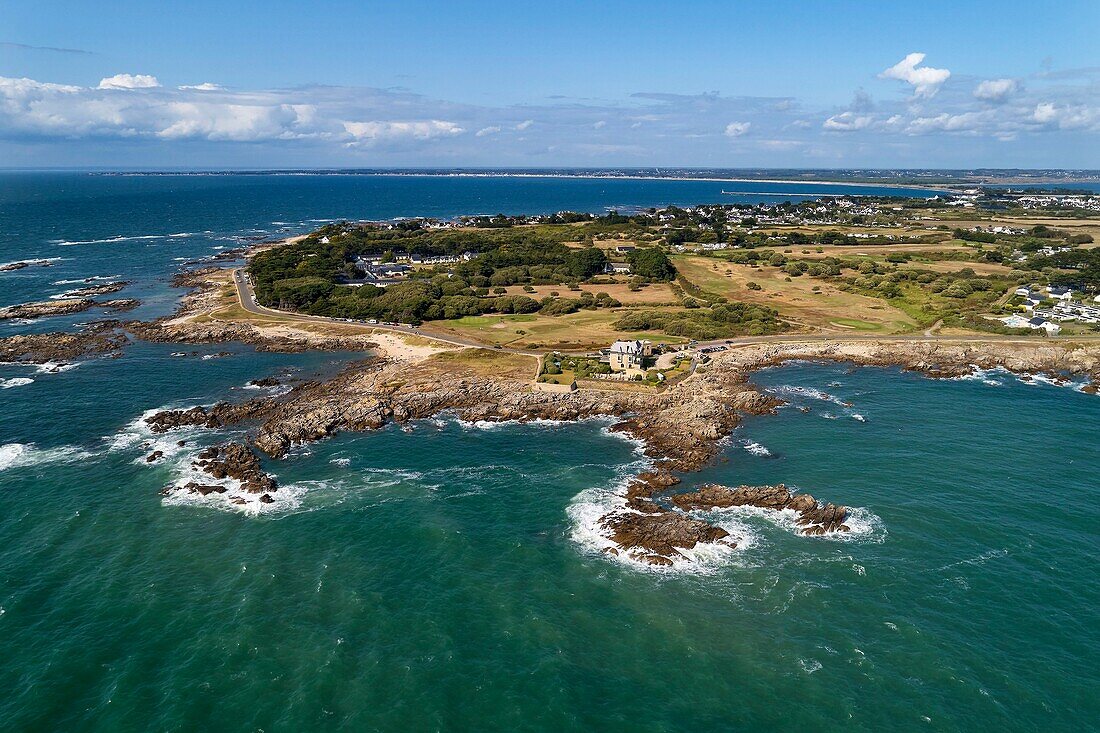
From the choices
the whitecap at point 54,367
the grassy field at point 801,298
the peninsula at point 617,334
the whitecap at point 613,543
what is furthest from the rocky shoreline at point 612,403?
the grassy field at point 801,298

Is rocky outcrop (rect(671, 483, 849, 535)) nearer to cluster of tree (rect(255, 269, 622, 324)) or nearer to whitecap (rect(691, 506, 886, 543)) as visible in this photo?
whitecap (rect(691, 506, 886, 543))

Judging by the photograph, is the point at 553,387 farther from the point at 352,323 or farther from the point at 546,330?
the point at 352,323

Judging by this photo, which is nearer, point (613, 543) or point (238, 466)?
point (613, 543)

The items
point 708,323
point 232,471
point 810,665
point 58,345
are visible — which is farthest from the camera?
point 708,323

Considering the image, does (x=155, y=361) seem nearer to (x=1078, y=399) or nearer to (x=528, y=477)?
(x=528, y=477)

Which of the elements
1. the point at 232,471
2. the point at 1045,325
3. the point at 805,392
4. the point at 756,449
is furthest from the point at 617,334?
the point at 1045,325

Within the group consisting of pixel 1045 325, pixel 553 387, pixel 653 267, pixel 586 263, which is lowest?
pixel 553 387

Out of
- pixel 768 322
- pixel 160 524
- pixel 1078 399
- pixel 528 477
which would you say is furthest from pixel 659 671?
pixel 768 322

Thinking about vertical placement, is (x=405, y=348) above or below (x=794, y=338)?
below
